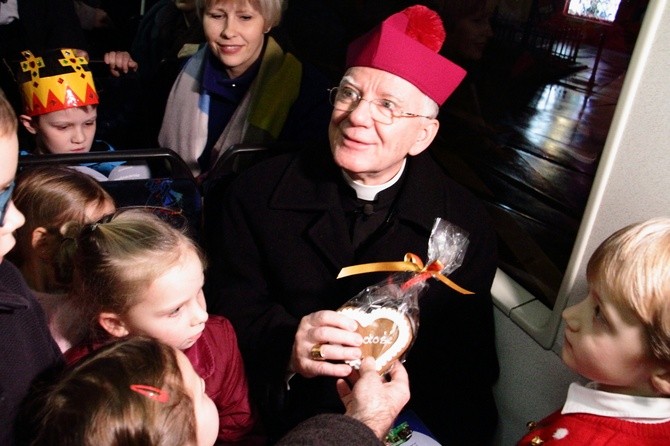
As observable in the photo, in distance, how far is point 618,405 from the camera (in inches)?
52.2

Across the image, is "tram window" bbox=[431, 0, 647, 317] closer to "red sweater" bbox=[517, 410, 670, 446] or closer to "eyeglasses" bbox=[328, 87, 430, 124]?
"eyeglasses" bbox=[328, 87, 430, 124]

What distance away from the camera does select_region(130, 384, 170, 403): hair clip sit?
3.83ft

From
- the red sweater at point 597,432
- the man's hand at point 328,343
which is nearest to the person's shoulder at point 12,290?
the man's hand at point 328,343

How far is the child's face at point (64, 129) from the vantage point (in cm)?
274

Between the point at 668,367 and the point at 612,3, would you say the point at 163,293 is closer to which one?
the point at 668,367

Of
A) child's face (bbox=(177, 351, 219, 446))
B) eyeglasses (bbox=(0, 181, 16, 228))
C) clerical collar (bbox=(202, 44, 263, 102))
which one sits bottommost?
child's face (bbox=(177, 351, 219, 446))

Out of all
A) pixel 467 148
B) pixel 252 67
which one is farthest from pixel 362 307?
pixel 252 67

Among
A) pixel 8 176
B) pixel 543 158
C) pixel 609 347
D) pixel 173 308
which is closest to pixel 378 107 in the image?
pixel 543 158

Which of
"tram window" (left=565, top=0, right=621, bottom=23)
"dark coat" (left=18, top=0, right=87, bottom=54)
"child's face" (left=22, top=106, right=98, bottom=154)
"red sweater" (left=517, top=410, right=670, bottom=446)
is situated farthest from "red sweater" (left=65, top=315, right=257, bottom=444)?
"dark coat" (left=18, top=0, right=87, bottom=54)

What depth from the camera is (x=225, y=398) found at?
73.6 inches

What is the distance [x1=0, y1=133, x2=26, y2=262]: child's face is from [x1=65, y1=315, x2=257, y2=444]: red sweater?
70cm

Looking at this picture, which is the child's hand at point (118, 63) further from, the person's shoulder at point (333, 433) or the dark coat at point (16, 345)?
the person's shoulder at point (333, 433)

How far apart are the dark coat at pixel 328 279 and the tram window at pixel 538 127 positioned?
0.71ft

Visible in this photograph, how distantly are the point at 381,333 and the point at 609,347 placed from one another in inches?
22.0
